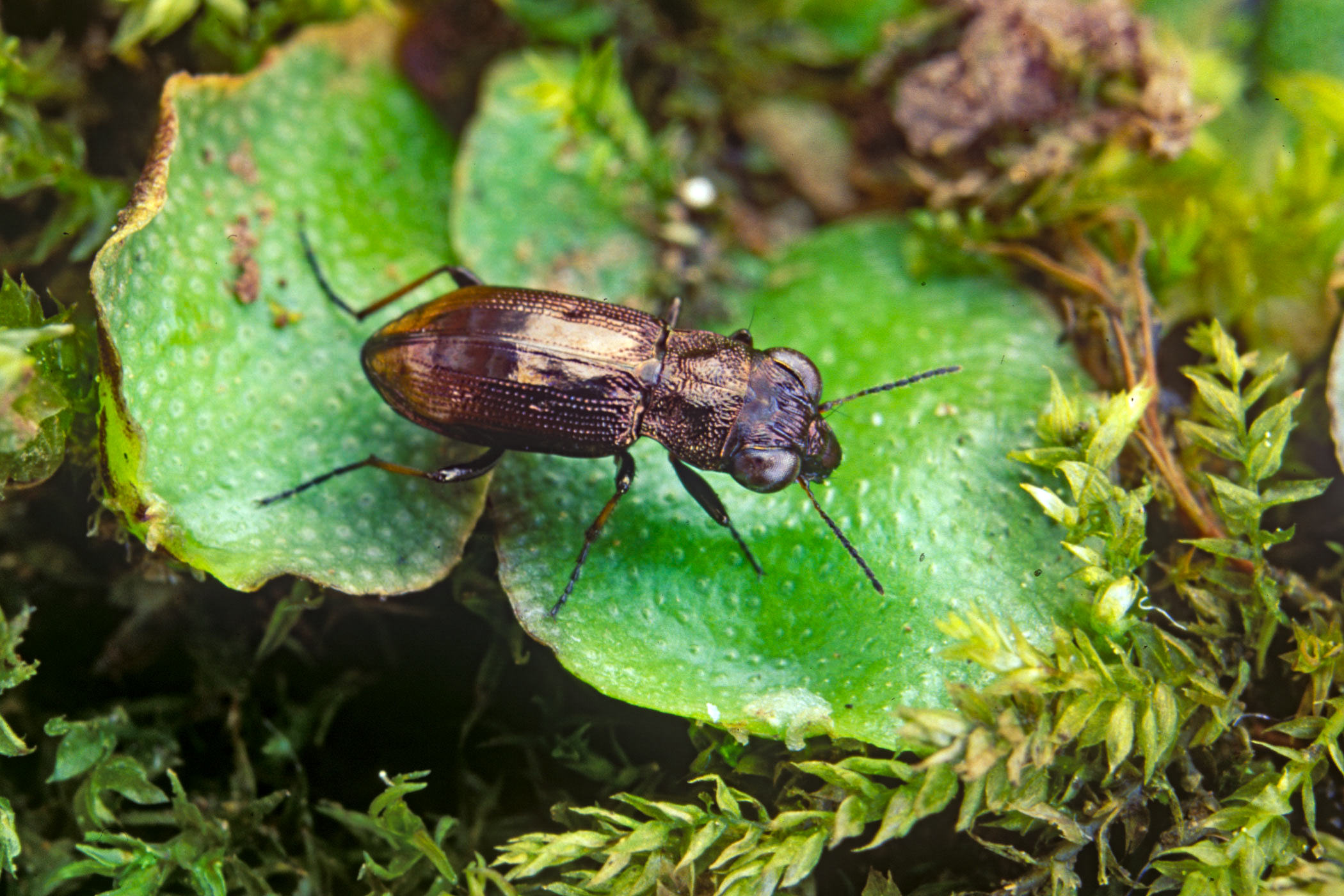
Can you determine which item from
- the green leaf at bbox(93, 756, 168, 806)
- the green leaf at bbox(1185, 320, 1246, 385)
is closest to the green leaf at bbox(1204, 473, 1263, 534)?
the green leaf at bbox(1185, 320, 1246, 385)

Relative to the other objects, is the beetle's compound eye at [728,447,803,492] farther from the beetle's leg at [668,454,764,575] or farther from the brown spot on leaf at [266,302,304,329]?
the brown spot on leaf at [266,302,304,329]

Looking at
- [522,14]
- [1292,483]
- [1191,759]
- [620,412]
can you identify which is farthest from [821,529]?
[522,14]

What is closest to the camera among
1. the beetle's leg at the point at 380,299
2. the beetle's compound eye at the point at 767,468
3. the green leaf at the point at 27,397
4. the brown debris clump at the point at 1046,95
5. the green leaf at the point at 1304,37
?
the green leaf at the point at 27,397

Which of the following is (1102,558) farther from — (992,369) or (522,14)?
(522,14)

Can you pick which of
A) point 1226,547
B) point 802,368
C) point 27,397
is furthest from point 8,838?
point 1226,547

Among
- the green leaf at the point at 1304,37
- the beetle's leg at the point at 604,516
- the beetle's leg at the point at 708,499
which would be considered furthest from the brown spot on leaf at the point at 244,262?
the green leaf at the point at 1304,37

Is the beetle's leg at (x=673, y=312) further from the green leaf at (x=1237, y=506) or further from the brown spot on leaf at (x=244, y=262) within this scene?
the green leaf at (x=1237, y=506)
